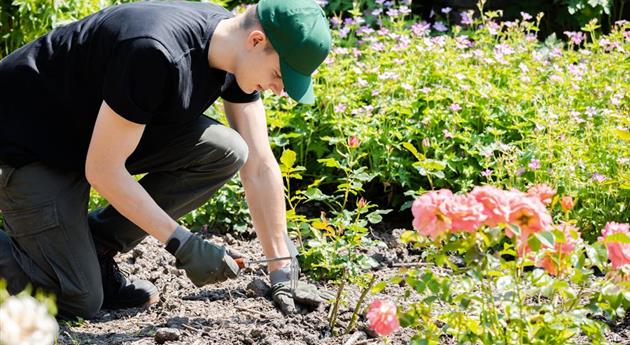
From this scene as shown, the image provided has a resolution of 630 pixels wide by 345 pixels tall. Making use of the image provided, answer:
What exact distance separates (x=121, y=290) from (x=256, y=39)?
107 cm

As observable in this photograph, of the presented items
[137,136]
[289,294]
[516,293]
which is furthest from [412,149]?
[516,293]

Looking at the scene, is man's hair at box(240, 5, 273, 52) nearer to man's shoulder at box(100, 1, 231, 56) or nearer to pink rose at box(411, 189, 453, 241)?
man's shoulder at box(100, 1, 231, 56)

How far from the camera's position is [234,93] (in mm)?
3031

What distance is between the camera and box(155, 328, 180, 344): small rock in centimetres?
277

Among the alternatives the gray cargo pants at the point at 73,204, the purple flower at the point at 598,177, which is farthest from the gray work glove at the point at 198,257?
the purple flower at the point at 598,177

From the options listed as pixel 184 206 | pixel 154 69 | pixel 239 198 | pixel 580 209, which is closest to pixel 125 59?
pixel 154 69

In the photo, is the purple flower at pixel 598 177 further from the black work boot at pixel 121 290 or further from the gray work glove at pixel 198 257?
the black work boot at pixel 121 290

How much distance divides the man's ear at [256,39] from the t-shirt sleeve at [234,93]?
0.33 m

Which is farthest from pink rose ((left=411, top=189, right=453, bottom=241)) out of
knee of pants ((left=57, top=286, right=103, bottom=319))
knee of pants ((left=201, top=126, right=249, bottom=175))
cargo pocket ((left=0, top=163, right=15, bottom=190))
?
cargo pocket ((left=0, top=163, right=15, bottom=190))

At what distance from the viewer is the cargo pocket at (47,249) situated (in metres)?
2.99

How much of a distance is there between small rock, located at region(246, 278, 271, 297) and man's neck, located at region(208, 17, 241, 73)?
79cm

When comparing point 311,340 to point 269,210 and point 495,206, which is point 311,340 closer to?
point 269,210

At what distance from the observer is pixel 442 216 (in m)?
1.97

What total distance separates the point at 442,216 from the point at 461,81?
7.77 feet
